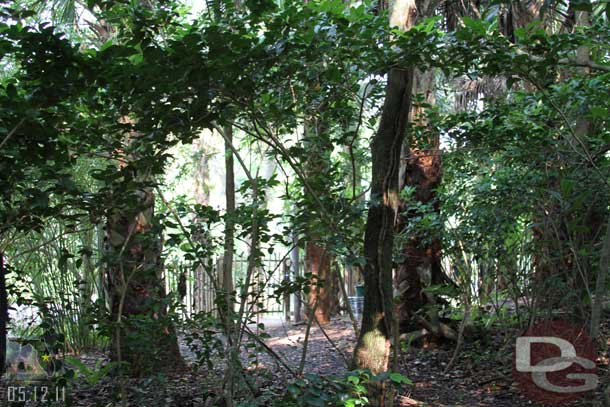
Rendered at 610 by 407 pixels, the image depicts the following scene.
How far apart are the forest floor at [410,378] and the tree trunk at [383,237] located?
0.30 metres

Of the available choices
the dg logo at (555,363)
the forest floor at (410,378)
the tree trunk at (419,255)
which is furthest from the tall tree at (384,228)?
the tree trunk at (419,255)

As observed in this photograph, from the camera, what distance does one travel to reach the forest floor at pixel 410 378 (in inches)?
162

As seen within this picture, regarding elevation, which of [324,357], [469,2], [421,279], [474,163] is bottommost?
[324,357]

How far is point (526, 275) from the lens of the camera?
516 centimetres

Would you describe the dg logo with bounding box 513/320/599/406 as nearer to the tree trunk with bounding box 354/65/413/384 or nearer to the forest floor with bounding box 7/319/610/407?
the forest floor with bounding box 7/319/610/407

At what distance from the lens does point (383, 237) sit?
3568 millimetres

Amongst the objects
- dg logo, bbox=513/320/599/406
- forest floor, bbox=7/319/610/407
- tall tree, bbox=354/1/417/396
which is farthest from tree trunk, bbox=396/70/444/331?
tall tree, bbox=354/1/417/396

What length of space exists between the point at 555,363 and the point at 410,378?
1.30 meters

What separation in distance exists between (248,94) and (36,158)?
106cm

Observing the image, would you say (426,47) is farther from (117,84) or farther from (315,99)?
(117,84)

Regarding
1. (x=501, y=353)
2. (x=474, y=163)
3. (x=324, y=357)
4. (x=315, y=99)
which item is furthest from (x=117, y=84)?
(x=324, y=357)

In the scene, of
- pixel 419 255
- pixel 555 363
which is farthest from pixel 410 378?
pixel 419 255

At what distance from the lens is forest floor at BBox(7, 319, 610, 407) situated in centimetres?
411

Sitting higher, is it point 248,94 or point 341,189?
point 248,94
